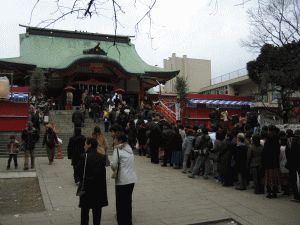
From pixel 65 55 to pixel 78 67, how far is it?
13.7 feet

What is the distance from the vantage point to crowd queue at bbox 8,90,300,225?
4.02 meters

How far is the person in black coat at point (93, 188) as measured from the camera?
3.90 m

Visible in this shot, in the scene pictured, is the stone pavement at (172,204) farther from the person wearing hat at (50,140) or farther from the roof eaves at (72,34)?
the roof eaves at (72,34)

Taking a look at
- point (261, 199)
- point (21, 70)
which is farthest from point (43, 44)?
point (261, 199)

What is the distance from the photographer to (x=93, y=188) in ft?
12.9

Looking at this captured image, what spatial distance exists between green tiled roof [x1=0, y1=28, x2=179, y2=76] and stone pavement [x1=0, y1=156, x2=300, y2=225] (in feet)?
48.0

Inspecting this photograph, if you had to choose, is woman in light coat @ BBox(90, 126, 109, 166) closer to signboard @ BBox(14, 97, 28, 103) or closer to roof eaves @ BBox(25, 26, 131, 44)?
signboard @ BBox(14, 97, 28, 103)

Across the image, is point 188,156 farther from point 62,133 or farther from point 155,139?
point 62,133

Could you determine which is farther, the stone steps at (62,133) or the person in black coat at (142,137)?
the stone steps at (62,133)

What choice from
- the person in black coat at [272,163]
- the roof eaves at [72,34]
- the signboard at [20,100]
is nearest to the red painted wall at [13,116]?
the signboard at [20,100]

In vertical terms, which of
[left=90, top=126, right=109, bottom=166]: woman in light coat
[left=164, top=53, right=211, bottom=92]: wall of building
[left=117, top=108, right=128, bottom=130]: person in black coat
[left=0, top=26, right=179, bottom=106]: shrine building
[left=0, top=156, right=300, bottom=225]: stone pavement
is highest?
[left=164, top=53, right=211, bottom=92]: wall of building

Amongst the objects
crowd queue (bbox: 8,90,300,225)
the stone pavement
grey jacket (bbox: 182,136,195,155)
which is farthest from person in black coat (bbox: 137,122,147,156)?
the stone pavement

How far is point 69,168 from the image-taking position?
9305 mm

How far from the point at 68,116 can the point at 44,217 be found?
13.5 meters
